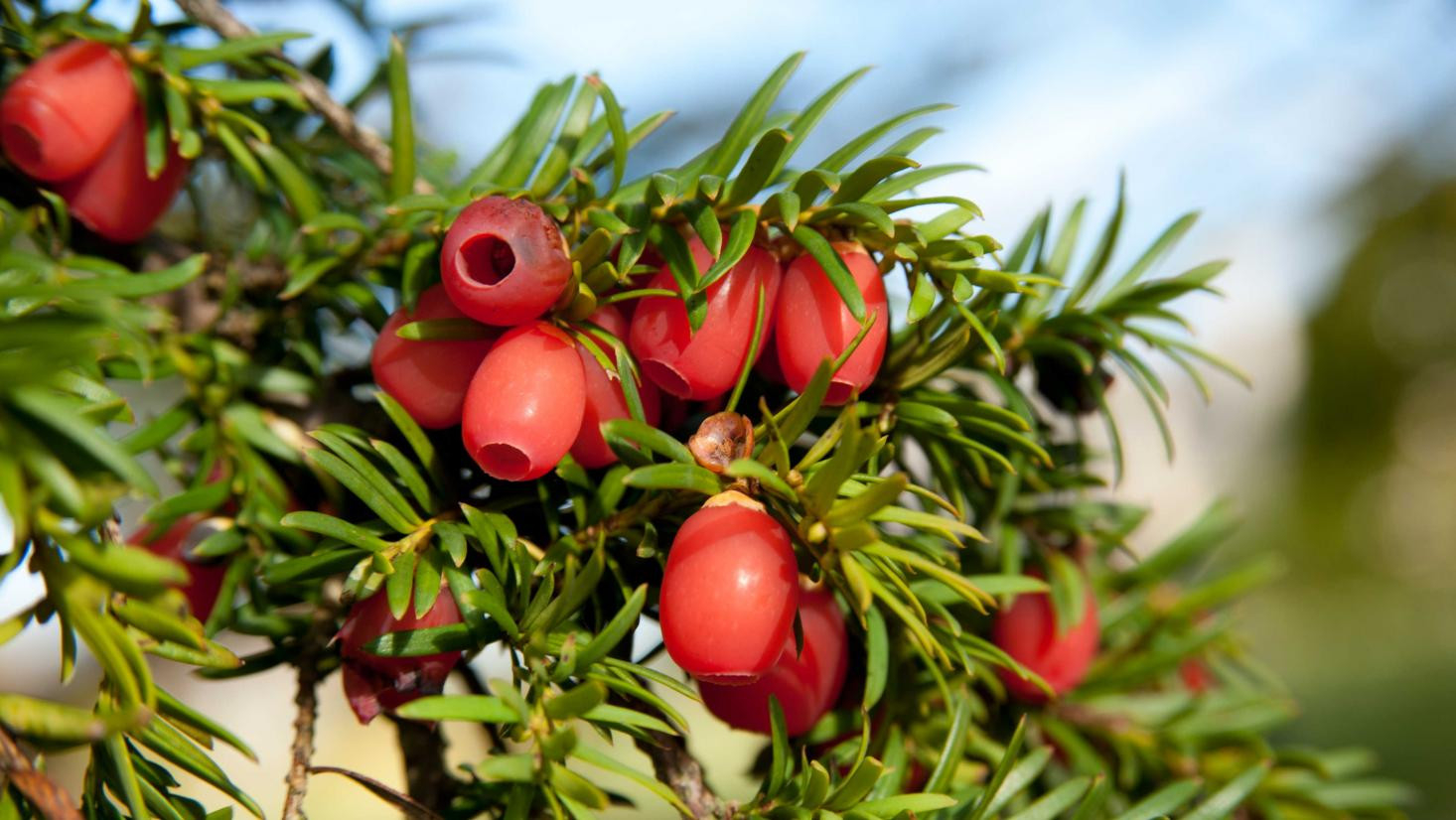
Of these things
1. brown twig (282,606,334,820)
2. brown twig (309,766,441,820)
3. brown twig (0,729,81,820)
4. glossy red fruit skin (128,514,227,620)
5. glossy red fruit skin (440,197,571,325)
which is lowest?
glossy red fruit skin (128,514,227,620)

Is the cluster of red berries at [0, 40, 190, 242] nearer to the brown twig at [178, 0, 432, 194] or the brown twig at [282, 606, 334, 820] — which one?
the brown twig at [178, 0, 432, 194]

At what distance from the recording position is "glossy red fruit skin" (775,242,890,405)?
0.98 feet

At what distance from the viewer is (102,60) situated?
36cm

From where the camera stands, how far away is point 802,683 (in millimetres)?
333

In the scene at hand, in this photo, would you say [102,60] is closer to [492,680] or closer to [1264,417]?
[492,680]

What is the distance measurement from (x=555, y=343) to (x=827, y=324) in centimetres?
8

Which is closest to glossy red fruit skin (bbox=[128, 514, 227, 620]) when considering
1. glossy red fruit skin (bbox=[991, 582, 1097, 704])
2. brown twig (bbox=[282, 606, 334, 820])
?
brown twig (bbox=[282, 606, 334, 820])

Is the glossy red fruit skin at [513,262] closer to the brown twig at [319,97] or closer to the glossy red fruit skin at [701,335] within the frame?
the glossy red fruit skin at [701,335]

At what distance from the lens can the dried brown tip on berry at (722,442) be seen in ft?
0.93

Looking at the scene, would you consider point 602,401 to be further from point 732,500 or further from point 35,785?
point 35,785

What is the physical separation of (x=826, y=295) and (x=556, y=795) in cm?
17

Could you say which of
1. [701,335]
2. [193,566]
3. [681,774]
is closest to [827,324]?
[701,335]

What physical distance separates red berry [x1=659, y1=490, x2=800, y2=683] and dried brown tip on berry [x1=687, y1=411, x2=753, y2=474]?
12mm

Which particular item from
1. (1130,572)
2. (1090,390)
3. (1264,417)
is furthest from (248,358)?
(1264,417)
